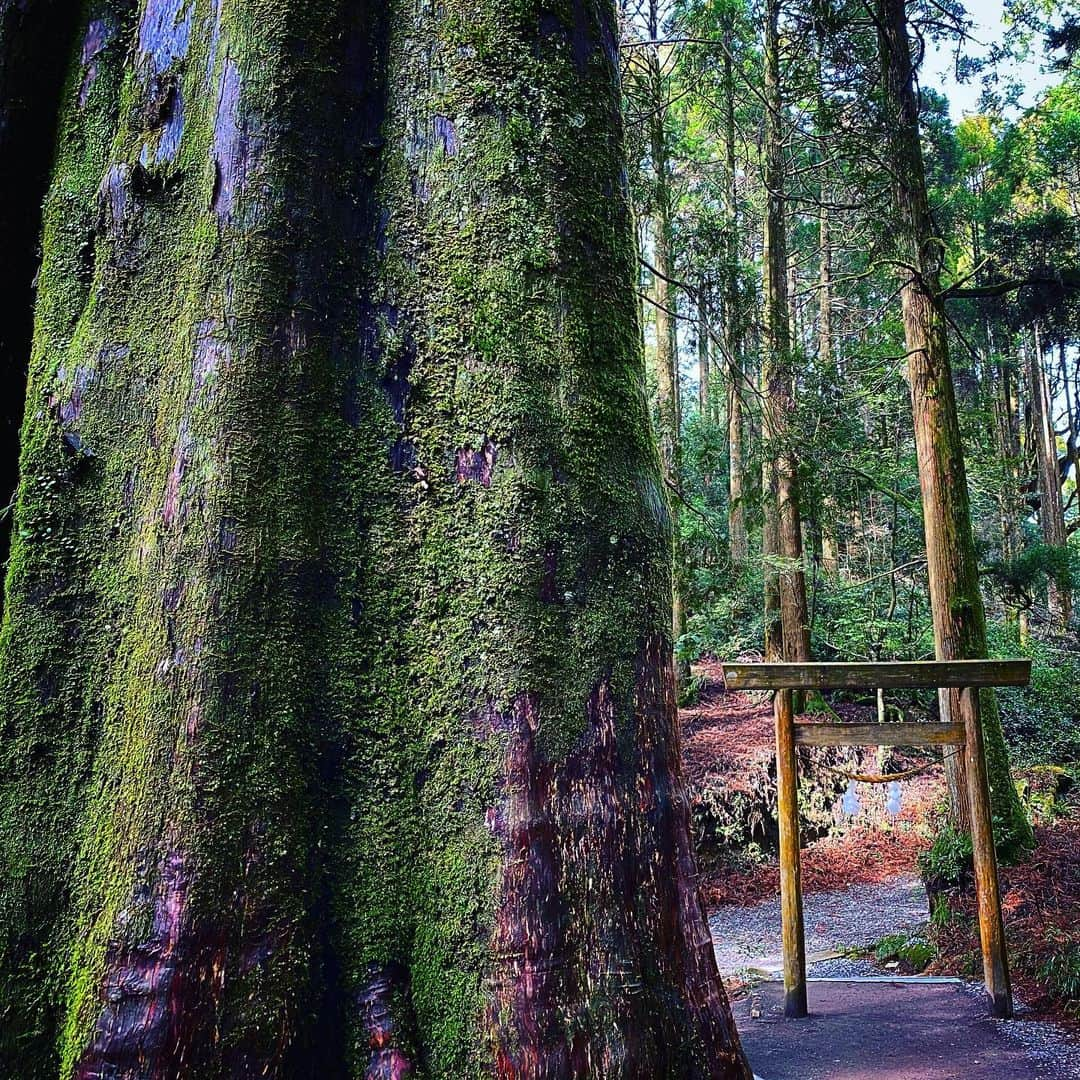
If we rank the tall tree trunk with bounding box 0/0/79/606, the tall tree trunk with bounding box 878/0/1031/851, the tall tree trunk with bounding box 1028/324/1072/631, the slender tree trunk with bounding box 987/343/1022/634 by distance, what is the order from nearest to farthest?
1. the tall tree trunk with bounding box 0/0/79/606
2. the tall tree trunk with bounding box 878/0/1031/851
3. the slender tree trunk with bounding box 987/343/1022/634
4. the tall tree trunk with bounding box 1028/324/1072/631

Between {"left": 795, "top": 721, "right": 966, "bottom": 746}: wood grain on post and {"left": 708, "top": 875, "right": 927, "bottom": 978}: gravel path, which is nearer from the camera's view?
{"left": 795, "top": 721, "right": 966, "bottom": 746}: wood grain on post

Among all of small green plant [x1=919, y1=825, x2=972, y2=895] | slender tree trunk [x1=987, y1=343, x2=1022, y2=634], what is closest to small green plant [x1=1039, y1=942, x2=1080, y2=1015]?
small green plant [x1=919, y1=825, x2=972, y2=895]

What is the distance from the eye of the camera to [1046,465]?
25.7 metres

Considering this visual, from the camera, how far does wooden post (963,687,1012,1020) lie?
5.26 metres

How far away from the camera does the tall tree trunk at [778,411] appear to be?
11.4 meters

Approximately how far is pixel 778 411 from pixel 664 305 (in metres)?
2.16

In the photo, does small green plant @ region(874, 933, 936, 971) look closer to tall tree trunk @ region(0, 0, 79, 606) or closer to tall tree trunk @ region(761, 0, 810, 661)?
tall tree trunk @ region(761, 0, 810, 661)

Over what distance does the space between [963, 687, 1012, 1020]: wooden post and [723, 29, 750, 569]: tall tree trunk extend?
148 inches

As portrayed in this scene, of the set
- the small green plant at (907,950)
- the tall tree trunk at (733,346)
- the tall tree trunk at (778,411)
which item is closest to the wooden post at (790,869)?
the small green plant at (907,950)

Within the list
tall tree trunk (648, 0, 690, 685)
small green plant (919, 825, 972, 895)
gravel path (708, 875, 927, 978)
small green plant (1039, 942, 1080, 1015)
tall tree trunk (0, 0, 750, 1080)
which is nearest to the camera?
tall tree trunk (0, 0, 750, 1080)

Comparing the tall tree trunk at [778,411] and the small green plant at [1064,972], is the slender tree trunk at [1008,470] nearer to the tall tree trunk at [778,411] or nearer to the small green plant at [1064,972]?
the tall tree trunk at [778,411]

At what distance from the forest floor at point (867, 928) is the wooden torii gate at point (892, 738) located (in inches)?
12.7

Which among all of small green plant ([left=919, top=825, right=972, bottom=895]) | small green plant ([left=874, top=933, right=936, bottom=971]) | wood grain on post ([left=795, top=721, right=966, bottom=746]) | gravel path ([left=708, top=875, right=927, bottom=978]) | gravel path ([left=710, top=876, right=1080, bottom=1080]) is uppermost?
wood grain on post ([left=795, top=721, right=966, bottom=746])

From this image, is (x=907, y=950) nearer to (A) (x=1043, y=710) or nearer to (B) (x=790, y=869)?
(B) (x=790, y=869)
